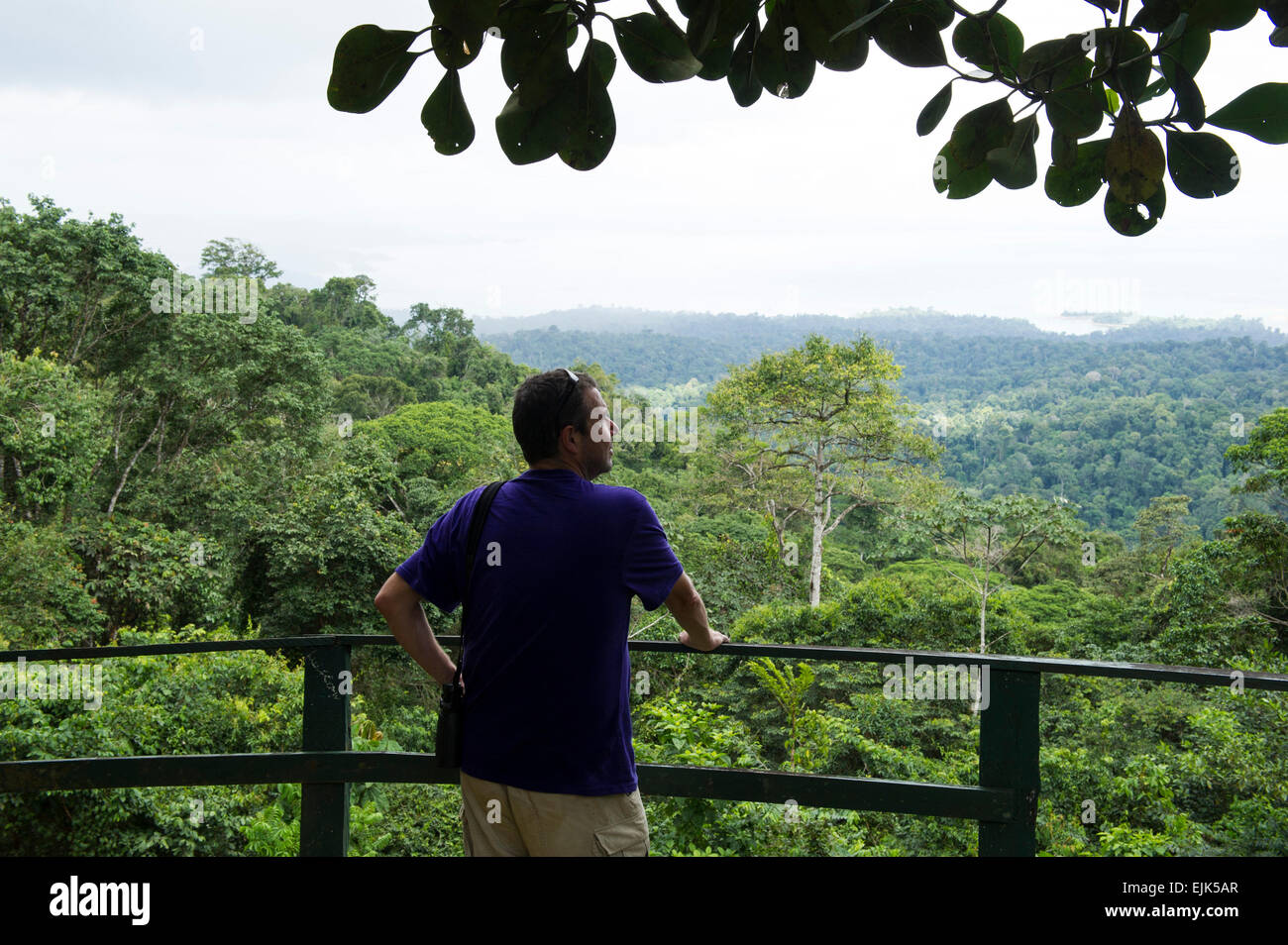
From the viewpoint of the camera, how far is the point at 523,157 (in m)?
0.97

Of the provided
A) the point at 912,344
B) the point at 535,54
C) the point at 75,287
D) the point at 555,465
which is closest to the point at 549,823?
the point at 555,465

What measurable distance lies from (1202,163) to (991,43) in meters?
0.24

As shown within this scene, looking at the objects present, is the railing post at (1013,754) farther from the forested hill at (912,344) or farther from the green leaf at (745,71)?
the forested hill at (912,344)

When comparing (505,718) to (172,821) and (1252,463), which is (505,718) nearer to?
(172,821)

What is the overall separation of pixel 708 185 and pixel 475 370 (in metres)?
73.4

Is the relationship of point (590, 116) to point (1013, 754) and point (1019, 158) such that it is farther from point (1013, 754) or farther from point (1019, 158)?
point (1013, 754)

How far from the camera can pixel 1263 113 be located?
804mm

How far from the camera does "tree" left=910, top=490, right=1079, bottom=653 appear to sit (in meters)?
20.5

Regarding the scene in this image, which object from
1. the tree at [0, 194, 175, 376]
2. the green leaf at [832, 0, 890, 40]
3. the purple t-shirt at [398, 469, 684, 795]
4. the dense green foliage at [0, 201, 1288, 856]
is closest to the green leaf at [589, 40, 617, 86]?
the green leaf at [832, 0, 890, 40]

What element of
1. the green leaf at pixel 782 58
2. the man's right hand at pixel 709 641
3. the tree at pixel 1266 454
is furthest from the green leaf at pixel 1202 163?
the tree at pixel 1266 454

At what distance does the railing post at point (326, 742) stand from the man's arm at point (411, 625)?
0.52 meters

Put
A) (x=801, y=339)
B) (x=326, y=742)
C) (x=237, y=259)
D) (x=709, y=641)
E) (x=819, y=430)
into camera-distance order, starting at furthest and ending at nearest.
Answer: (x=801, y=339) → (x=237, y=259) → (x=819, y=430) → (x=326, y=742) → (x=709, y=641)

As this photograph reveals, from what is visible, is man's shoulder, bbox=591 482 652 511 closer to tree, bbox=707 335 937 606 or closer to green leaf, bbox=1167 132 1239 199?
green leaf, bbox=1167 132 1239 199
